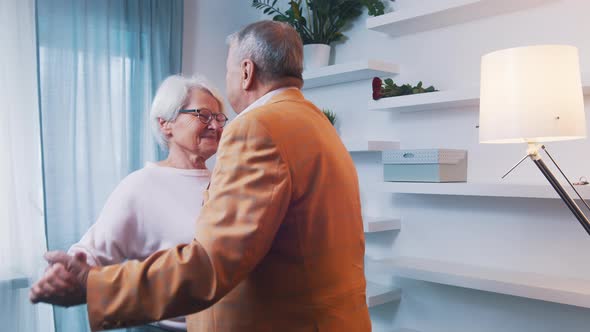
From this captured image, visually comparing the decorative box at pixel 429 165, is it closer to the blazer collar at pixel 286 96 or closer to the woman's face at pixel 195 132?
the woman's face at pixel 195 132

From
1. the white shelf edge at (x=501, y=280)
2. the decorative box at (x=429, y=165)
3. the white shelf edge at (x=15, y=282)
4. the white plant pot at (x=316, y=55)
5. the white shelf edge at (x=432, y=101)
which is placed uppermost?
the white plant pot at (x=316, y=55)

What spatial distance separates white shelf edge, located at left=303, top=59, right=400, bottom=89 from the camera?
2668 mm

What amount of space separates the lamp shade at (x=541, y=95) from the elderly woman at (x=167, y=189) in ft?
3.17

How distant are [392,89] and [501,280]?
102 cm

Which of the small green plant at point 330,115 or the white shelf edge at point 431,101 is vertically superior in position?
the white shelf edge at point 431,101

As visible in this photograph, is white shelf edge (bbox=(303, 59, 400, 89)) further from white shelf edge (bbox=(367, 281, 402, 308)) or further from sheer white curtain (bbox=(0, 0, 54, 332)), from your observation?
sheer white curtain (bbox=(0, 0, 54, 332))

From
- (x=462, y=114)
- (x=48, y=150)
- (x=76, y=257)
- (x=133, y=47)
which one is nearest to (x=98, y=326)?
(x=76, y=257)

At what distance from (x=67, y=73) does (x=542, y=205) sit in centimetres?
231

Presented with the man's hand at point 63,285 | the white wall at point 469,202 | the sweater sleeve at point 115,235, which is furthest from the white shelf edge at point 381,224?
the man's hand at point 63,285

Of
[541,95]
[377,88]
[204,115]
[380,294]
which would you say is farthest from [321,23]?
[541,95]

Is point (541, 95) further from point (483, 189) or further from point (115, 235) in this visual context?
point (115, 235)

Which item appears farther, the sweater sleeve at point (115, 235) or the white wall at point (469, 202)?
the white wall at point (469, 202)

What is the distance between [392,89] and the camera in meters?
2.62

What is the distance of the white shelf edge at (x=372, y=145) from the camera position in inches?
104
